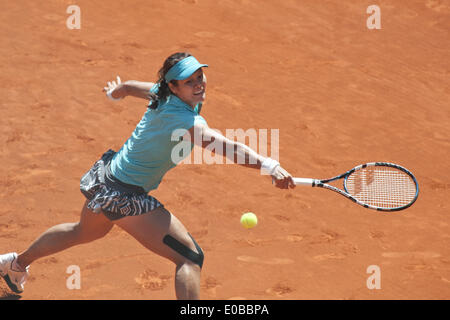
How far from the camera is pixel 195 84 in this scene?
3.46 meters

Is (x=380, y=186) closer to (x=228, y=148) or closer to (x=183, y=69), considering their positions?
(x=228, y=148)

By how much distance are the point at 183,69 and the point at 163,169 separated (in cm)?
57

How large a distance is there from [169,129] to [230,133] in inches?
135

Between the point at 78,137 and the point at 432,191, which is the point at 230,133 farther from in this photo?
the point at 432,191

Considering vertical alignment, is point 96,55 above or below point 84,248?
above

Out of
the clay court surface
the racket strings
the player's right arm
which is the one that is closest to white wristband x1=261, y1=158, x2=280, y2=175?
the player's right arm

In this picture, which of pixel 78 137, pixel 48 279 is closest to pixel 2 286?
pixel 48 279

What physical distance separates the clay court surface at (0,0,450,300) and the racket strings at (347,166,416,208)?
2.46 feet

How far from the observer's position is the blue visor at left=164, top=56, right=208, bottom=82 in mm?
3410

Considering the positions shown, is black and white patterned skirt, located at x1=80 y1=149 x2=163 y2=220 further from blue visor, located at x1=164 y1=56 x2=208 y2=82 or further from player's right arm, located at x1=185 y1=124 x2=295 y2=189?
blue visor, located at x1=164 y1=56 x2=208 y2=82

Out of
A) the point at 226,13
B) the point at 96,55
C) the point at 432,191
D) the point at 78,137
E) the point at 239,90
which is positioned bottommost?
the point at 432,191

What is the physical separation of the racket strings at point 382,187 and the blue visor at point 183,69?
4.60ft

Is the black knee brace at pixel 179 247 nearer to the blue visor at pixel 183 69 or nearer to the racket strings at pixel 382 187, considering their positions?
the blue visor at pixel 183 69

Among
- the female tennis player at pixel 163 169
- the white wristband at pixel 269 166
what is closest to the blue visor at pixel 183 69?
the female tennis player at pixel 163 169
